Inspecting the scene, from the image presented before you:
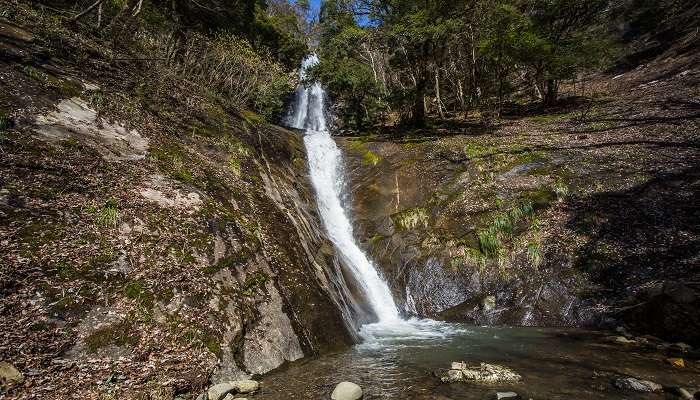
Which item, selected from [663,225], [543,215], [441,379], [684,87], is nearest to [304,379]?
[441,379]

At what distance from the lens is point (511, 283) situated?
443 inches

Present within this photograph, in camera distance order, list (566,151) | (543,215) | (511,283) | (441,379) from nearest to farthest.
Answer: (441,379) → (511,283) → (543,215) → (566,151)

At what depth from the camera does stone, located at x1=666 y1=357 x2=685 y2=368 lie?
252 inches

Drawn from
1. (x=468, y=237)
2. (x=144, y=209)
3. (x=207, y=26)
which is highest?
(x=207, y=26)

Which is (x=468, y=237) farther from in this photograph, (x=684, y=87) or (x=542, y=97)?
(x=542, y=97)

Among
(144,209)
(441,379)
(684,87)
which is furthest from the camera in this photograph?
(684,87)

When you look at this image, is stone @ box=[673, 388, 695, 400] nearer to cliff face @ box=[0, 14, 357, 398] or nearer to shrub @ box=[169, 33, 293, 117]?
cliff face @ box=[0, 14, 357, 398]

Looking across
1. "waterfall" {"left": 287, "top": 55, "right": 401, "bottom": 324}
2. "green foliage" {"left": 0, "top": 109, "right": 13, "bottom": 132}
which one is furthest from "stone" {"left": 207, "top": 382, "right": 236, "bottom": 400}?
"green foliage" {"left": 0, "top": 109, "right": 13, "bottom": 132}

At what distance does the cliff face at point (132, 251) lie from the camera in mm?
5207

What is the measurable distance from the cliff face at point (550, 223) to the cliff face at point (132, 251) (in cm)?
366

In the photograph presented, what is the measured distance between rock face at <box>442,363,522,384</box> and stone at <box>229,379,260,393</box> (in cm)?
300

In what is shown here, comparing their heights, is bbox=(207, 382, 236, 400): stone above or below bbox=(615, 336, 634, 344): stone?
above

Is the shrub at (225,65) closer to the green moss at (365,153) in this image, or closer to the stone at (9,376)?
the green moss at (365,153)

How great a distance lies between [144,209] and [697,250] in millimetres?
13478
